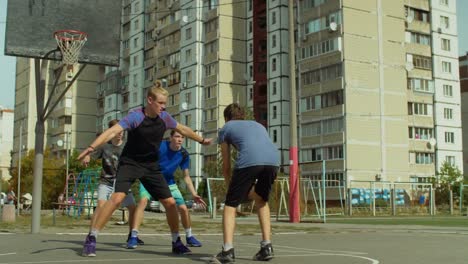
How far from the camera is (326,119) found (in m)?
63.0

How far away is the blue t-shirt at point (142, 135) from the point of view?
8.62 metres

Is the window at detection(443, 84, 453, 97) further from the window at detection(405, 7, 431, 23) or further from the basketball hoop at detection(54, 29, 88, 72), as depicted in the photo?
the basketball hoop at detection(54, 29, 88, 72)

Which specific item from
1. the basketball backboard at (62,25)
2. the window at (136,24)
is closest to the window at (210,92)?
the window at (136,24)

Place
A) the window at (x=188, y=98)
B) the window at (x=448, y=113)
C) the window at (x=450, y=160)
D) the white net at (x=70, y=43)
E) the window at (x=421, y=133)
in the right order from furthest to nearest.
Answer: the window at (x=188, y=98), the window at (x=448, y=113), the window at (x=450, y=160), the window at (x=421, y=133), the white net at (x=70, y=43)

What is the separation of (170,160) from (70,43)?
4.93 m

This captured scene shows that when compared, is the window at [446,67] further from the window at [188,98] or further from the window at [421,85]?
the window at [188,98]

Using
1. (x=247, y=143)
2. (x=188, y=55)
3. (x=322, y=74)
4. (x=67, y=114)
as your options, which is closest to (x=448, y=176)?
(x=322, y=74)

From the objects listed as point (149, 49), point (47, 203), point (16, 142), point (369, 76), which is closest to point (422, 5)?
point (369, 76)

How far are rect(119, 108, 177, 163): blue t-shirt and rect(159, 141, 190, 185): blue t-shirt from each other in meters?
1.86

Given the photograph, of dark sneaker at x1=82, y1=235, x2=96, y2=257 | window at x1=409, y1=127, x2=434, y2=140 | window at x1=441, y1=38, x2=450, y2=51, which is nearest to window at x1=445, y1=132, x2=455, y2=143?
window at x1=409, y1=127, x2=434, y2=140

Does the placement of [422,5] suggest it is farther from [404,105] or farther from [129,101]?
[129,101]

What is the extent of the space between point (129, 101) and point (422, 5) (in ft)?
131

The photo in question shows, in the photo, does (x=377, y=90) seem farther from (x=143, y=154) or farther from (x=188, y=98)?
(x=143, y=154)

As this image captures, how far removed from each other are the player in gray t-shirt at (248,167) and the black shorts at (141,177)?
45.0 inches
